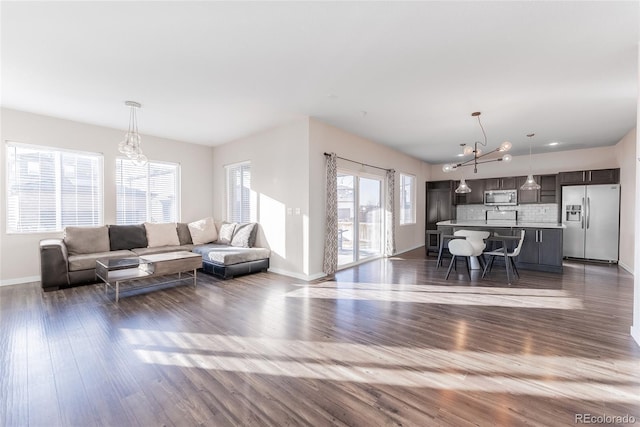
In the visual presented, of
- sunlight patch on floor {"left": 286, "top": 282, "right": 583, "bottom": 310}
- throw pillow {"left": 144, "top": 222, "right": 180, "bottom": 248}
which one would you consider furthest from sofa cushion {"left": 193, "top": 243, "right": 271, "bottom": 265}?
sunlight patch on floor {"left": 286, "top": 282, "right": 583, "bottom": 310}

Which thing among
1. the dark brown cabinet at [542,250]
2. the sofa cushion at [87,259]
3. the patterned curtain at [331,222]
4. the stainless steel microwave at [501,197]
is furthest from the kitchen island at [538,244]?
the sofa cushion at [87,259]

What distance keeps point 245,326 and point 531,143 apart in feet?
23.4

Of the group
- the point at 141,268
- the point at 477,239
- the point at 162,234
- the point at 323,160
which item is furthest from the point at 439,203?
the point at 141,268

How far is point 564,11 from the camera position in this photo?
210 cm

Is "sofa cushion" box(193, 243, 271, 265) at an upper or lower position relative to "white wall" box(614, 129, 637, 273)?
lower

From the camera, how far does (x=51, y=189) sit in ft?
15.6

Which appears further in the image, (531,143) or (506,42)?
(531,143)

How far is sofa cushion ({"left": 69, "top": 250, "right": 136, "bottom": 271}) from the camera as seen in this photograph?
13.8 ft

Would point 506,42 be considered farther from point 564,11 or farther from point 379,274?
point 379,274

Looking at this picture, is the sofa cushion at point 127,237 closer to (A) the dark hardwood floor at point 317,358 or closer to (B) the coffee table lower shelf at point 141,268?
(B) the coffee table lower shelf at point 141,268

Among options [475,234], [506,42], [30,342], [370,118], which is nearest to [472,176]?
[475,234]

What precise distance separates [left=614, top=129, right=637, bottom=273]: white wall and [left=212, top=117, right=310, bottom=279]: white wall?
5906 mm

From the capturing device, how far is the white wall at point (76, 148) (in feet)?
14.2

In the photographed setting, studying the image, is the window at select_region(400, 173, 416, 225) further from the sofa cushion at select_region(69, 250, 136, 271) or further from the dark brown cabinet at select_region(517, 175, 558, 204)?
the sofa cushion at select_region(69, 250, 136, 271)
